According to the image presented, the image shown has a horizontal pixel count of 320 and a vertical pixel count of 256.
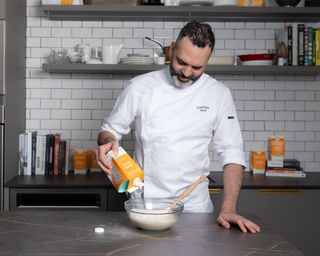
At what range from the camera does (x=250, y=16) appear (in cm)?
452

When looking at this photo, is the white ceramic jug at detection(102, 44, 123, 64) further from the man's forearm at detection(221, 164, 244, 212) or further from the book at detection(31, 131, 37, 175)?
the man's forearm at detection(221, 164, 244, 212)


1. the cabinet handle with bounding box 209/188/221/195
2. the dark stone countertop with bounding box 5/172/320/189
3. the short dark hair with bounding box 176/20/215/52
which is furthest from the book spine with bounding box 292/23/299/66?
the short dark hair with bounding box 176/20/215/52

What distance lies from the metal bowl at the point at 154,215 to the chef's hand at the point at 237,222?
0.21m

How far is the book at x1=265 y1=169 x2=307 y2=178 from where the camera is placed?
440 cm

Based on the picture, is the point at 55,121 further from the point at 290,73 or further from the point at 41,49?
the point at 290,73

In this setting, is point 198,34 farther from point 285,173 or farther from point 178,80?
point 285,173

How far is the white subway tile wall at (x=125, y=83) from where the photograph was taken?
4641mm

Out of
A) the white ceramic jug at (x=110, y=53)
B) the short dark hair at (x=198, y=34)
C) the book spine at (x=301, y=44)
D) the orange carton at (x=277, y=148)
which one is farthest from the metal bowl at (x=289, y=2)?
the short dark hair at (x=198, y=34)

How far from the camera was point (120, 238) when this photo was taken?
1.99 m

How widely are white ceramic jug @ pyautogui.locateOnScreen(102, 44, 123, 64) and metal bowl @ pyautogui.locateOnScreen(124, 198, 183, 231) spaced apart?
2325mm

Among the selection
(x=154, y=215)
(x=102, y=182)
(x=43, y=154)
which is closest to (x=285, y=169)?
(x=102, y=182)

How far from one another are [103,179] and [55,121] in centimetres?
84

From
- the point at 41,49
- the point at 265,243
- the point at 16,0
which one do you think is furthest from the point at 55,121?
the point at 265,243

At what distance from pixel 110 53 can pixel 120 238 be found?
257 cm
